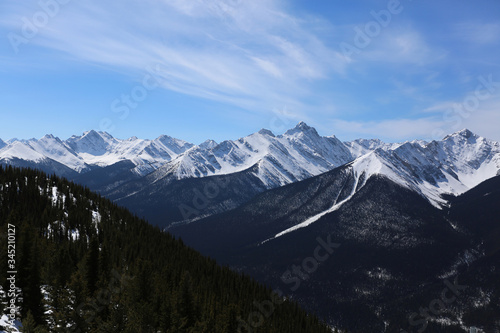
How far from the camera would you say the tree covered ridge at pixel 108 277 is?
70938mm

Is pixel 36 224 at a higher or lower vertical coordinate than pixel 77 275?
higher

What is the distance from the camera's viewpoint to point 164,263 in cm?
13475

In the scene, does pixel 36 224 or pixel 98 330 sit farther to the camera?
pixel 36 224

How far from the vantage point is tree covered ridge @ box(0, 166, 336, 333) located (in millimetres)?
70938

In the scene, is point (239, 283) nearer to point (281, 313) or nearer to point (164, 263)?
point (281, 313)

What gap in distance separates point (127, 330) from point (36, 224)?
273 feet

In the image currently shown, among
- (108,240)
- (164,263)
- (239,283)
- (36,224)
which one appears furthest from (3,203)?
(239,283)

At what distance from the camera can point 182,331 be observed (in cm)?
8312

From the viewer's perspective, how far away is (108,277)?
95.2m

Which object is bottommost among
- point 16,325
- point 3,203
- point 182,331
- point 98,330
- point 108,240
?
point 182,331

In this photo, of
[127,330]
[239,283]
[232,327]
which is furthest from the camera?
[239,283]

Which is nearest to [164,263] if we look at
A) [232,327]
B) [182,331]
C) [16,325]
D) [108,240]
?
[108,240]

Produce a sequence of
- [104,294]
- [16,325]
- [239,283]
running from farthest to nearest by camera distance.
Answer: [239,283] → [104,294] → [16,325]

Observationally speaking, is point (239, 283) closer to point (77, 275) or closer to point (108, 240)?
point (108, 240)
